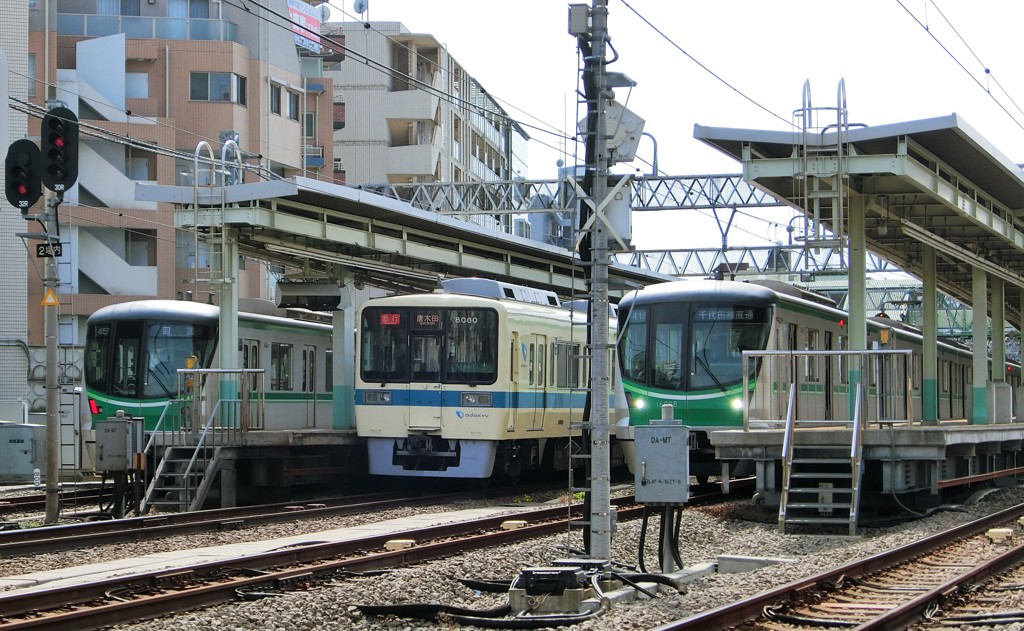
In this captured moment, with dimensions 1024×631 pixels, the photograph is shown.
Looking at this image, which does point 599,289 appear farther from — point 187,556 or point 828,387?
point 828,387

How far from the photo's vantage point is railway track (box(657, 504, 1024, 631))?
9062 millimetres

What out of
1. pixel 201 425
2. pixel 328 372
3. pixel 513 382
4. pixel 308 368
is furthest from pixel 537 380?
pixel 328 372

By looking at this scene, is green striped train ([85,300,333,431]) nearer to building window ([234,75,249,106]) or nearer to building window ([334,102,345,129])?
building window ([234,75,249,106])

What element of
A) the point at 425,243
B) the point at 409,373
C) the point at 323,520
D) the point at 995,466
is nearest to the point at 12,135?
the point at 425,243

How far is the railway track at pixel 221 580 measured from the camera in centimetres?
942

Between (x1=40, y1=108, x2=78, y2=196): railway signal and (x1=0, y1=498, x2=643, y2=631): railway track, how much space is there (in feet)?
21.8

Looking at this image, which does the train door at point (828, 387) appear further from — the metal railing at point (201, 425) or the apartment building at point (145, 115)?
the apartment building at point (145, 115)

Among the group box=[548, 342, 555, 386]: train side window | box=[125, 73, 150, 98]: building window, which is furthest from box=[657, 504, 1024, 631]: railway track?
box=[125, 73, 150, 98]: building window

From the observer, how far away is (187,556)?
42.7ft

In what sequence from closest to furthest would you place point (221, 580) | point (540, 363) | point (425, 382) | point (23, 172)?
point (221, 580) → point (23, 172) → point (425, 382) → point (540, 363)

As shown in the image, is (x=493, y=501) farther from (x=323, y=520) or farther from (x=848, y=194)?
(x=848, y=194)

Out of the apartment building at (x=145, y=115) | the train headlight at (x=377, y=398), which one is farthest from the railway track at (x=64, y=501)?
the apartment building at (x=145, y=115)

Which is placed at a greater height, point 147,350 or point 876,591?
Answer: point 147,350

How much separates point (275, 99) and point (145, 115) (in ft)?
16.3
